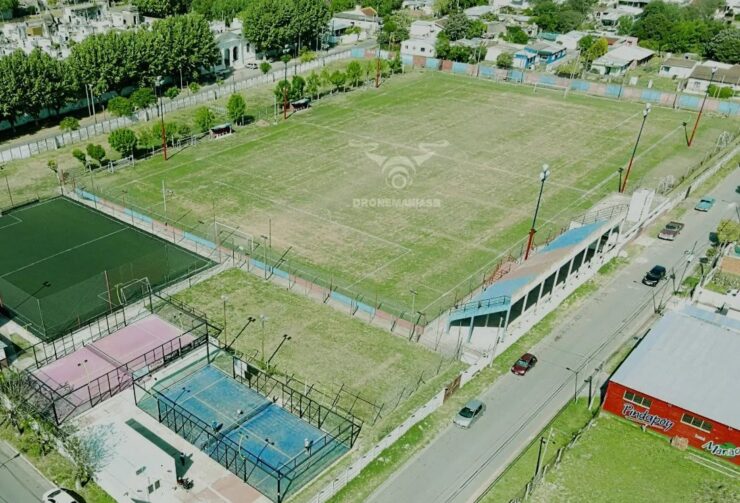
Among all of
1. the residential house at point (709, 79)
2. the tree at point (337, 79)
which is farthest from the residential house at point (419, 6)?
the tree at point (337, 79)

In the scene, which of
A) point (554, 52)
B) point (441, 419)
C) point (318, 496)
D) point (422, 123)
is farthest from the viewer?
point (554, 52)

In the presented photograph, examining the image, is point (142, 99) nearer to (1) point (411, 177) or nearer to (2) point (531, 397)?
(1) point (411, 177)

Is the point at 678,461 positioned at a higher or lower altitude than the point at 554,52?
lower

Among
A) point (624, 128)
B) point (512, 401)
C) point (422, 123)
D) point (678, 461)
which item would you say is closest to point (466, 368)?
point (512, 401)

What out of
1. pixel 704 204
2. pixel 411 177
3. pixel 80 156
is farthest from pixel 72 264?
pixel 704 204

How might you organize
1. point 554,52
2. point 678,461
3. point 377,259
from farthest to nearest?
point 554,52 < point 377,259 < point 678,461

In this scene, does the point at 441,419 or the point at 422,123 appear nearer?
the point at 441,419

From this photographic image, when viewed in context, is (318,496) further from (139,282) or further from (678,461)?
(139,282)
